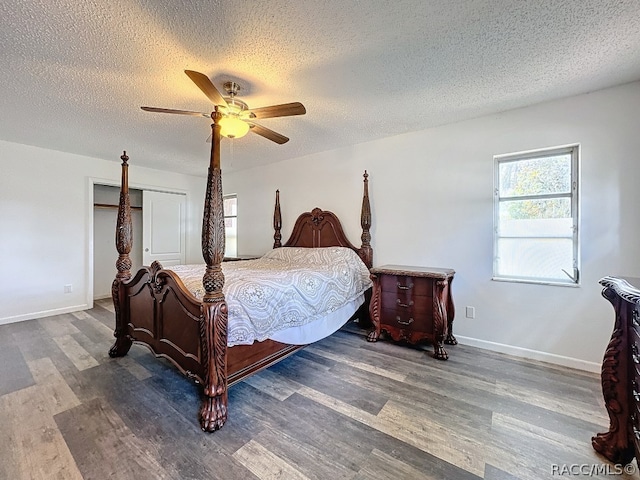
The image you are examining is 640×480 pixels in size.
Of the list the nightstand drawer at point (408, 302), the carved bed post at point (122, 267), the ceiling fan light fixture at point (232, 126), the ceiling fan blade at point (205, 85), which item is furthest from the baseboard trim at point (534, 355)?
the carved bed post at point (122, 267)

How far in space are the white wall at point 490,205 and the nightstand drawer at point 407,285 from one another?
508 millimetres

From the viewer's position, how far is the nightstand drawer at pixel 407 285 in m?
2.81

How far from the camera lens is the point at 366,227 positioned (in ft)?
11.9

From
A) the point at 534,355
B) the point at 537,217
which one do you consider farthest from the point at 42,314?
the point at 537,217

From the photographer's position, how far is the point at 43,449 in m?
1.51

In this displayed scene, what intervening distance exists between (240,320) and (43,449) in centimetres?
122

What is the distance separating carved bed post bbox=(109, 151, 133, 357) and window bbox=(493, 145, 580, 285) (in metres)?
3.79

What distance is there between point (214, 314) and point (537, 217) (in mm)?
3098

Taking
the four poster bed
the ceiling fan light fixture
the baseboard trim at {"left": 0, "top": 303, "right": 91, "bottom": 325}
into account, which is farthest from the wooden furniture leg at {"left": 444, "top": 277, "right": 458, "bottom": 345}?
the baseboard trim at {"left": 0, "top": 303, "right": 91, "bottom": 325}

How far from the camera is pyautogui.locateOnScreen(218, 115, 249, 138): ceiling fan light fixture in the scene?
2.15 metres

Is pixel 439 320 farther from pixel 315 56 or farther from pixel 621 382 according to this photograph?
pixel 315 56

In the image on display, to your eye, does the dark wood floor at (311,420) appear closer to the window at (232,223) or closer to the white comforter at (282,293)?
the white comforter at (282,293)

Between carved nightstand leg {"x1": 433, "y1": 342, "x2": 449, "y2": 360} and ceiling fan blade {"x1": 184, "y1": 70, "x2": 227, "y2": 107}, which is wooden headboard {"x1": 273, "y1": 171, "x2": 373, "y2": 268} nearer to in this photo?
carved nightstand leg {"x1": 433, "y1": 342, "x2": 449, "y2": 360}

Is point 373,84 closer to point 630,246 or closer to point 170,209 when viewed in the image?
point 630,246
